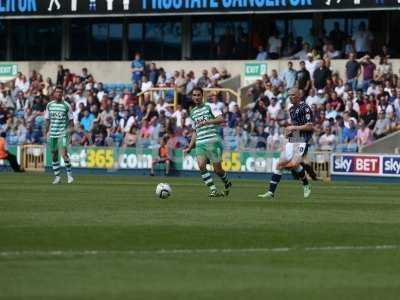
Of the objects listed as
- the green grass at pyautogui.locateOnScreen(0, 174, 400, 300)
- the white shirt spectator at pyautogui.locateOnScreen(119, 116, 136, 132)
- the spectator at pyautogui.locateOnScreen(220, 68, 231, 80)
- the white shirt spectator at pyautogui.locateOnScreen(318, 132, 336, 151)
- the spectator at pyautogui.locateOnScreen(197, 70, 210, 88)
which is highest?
the spectator at pyautogui.locateOnScreen(220, 68, 231, 80)

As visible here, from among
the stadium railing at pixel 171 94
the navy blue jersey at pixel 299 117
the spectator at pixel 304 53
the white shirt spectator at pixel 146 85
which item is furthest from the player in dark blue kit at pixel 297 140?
the white shirt spectator at pixel 146 85

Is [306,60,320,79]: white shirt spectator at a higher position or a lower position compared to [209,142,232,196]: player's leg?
higher

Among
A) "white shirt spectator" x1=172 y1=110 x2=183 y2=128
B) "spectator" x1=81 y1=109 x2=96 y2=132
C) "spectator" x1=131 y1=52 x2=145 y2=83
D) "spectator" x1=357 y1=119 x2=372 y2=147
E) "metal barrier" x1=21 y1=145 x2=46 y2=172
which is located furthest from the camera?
"spectator" x1=131 y1=52 x2=145 y2=83

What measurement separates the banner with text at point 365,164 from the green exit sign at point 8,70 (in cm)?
1693

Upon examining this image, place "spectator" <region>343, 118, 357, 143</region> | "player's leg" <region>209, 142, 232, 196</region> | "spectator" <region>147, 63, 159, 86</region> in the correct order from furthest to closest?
"spectator" <region>147, 63, 159, 86</region> → "spectator" <region>343, 118, 357, 143</region> → "player's leg" <region>209, 142, 232, 196</region>

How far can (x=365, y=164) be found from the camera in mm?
36562

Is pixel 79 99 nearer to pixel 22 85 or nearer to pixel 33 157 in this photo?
pixel 33 157

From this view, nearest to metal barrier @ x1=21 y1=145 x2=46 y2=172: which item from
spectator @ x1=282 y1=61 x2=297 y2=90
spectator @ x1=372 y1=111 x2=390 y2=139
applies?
spectator @ x1=282 y1=61 x2=297 y2=90

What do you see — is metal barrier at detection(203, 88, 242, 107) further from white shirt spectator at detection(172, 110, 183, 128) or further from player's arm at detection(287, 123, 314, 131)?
player's arm at detection(287, 123, 314, 131)

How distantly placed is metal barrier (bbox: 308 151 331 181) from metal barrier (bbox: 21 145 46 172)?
954 cm

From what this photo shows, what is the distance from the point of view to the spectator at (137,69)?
45750mm

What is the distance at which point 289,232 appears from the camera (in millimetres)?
15977

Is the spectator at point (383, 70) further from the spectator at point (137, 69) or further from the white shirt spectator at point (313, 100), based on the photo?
the spectator at point (137, 69)

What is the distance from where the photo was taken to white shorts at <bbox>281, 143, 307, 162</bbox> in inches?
966
